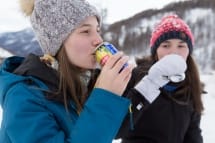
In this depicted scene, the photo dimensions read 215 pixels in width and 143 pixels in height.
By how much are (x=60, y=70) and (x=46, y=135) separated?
0.23m

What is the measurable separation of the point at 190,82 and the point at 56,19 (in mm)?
842

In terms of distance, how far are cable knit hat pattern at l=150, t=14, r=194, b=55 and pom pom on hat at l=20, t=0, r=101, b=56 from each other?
0.68m

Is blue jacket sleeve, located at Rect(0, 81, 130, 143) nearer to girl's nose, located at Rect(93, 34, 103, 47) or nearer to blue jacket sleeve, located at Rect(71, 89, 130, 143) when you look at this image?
blue jacket sleeve, located at Rect(71, 89, 130, 143)

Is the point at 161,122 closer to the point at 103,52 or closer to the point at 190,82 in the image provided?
the point at 190,82

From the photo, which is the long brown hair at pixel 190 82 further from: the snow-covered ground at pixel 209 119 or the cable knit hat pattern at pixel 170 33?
the snow-covered ground at pixel 209 119

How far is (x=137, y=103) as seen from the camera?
144cm

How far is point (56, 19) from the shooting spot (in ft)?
3.53

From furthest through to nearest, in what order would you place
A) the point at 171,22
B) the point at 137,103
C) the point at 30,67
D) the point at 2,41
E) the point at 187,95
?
the point at 2,41, the point at 171,22, the point at 187,95, the point at 137,103, the point at 30,67

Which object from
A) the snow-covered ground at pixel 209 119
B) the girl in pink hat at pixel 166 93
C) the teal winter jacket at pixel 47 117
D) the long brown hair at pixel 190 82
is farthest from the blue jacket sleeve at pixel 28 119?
the snow-covered ground at pixel 209 119

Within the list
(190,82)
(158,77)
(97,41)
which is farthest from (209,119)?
(97,41)

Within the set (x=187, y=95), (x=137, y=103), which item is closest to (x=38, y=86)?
(x=137, y=103)

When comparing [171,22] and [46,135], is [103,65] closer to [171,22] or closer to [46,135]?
[46,135]

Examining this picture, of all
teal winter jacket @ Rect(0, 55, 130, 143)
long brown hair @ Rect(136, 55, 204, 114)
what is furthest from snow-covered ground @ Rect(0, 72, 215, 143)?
teal winter jacket @ Rect(0, 55, 130, 143)

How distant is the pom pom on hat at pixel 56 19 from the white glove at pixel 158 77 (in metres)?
0.42
